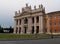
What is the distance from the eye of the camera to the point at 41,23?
81688mm

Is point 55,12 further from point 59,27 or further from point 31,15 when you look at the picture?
point 31,15

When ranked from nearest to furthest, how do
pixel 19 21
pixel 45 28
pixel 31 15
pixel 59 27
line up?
pixel 59 27 < pixel 45 28 < pixel 31 15 < pixel 19 21

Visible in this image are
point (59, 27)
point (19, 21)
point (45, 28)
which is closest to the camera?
point (59, 27)

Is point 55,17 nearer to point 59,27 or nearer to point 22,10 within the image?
point 59,27

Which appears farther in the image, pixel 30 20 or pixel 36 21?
pixel 30 20

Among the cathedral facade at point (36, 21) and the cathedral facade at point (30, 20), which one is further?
the cathedral facade at point (30, 20)

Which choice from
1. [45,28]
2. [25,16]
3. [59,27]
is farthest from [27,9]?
[59,27]

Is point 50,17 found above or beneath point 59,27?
above

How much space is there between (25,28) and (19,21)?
823cm

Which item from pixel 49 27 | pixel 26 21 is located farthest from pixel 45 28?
pixel 26 21

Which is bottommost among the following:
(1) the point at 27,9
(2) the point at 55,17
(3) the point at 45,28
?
(3) the point at 45,28

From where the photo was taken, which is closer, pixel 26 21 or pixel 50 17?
pixel 50 17

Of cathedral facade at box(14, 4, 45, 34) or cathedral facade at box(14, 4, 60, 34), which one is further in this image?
cathedral facade at box(14, 4, 45, 34)

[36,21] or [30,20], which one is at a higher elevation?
[30,20]
